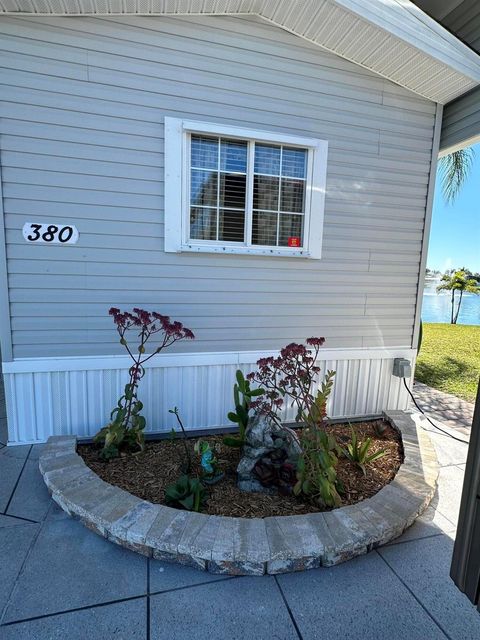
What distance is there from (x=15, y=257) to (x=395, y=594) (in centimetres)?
330

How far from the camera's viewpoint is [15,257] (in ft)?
9.21

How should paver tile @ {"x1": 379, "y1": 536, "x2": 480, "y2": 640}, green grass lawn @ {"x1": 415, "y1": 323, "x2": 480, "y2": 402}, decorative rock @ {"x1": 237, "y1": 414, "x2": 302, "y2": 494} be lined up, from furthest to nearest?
green grass lawn @ {"x1": 415, "y1": 323, "x2": 480, "y2": 402} < decorative rock @ {"x1": 237, "y1": 414, "x2": 302, "y2": 494} < paver tile @ {"x1": 379, "y1": 536, "x2": 480, "y2": 640}

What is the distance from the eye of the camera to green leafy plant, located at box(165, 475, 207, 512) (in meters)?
2.14

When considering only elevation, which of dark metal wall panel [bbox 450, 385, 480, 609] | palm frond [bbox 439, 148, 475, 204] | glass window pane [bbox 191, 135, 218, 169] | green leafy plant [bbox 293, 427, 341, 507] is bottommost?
green leafy plant [bbox 293, 427, 341, 507]

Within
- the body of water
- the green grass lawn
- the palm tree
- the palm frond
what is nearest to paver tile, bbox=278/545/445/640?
the green grass lawn

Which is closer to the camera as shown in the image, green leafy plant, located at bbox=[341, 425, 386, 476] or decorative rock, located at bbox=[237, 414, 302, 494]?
decorative rock, located at bbox=[237, 414, 302, 494]

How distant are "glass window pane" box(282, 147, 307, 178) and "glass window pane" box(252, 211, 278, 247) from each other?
42 centimetres

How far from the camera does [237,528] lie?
1.93m

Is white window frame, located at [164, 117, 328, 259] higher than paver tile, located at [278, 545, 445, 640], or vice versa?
white window frame, located at [164, 117, 328, 259]

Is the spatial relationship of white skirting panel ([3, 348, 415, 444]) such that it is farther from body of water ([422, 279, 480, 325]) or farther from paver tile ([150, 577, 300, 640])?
body of water ([422, 279, 480, 325])

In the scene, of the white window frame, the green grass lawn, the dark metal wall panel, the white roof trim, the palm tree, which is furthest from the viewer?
the palm tree

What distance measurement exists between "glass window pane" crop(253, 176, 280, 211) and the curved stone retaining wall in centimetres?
247

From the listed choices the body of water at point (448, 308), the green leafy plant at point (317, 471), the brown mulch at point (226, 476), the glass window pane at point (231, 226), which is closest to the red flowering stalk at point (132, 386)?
the brown mulch at point (226, 476)

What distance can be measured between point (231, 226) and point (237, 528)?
2376 millimetres
